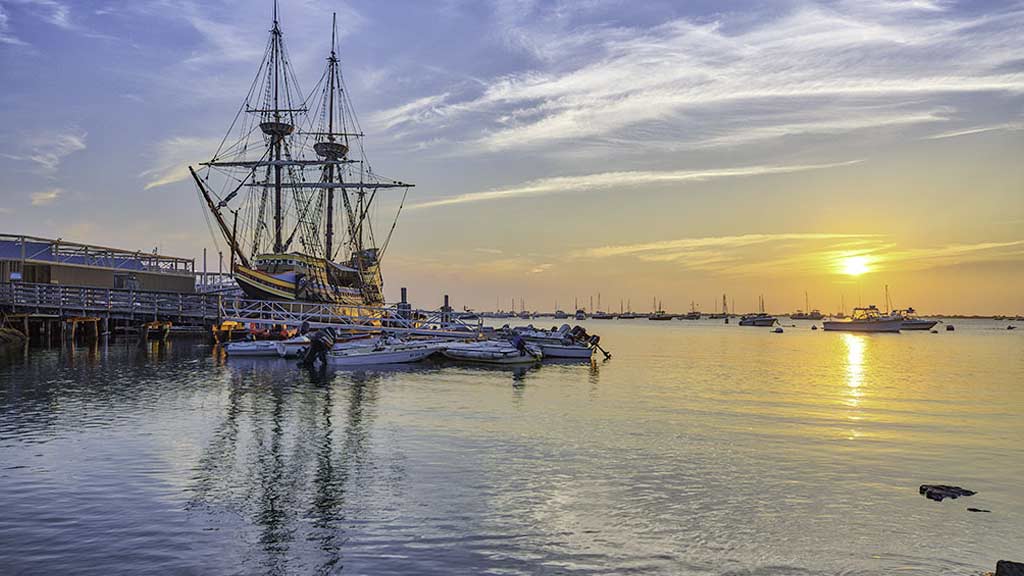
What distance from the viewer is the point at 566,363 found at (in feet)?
174

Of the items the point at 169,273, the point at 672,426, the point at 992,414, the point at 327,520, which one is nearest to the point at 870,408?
the point at 992,414

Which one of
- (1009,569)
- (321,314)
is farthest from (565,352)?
(1009,569)

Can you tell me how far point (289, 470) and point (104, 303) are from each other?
4811 cm

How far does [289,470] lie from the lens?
16.2 metres

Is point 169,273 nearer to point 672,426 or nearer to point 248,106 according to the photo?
point 248,106

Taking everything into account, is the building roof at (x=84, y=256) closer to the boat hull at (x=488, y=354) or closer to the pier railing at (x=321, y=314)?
A: the pier railing at (x=321, y=314)

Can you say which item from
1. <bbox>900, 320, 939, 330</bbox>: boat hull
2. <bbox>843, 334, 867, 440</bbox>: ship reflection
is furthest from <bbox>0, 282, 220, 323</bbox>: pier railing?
<bbox>900, 320, 939, 330</bbox>: boat hull

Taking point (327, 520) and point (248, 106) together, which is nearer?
point (327, 520)

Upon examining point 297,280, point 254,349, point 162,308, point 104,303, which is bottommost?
point 254,349

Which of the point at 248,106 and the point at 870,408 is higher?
the point at 248,106

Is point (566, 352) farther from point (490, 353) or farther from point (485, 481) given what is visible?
point (485, 481)

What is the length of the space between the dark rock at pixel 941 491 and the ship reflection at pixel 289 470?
465 inches

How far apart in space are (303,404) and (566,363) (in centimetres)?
2861

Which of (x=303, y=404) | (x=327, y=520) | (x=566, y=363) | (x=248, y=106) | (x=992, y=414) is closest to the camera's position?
(x=327, y=520)
